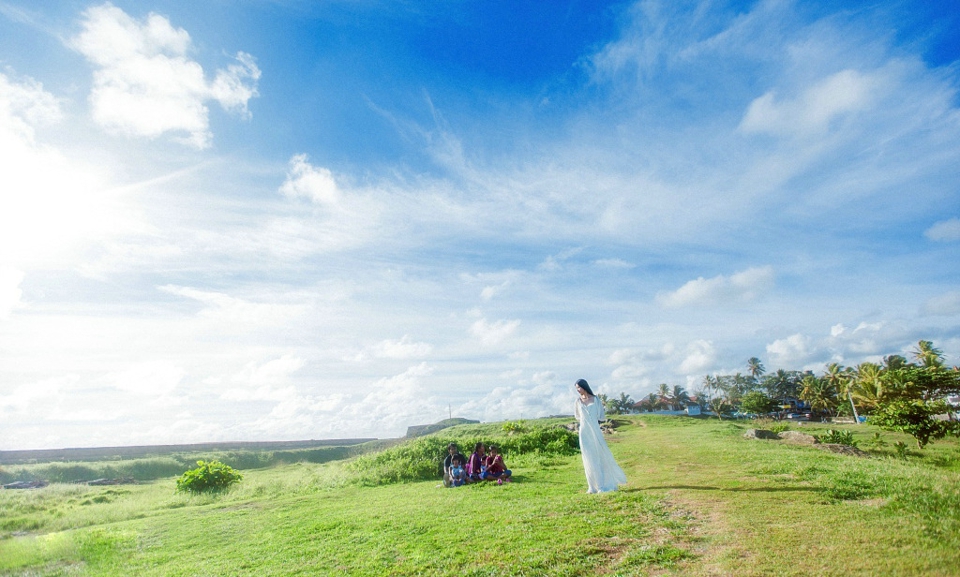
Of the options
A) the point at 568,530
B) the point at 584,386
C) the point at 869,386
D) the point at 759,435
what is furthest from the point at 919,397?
the point at 568,530

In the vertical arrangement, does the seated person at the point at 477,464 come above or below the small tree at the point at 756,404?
above

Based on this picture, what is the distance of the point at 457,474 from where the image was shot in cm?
1642

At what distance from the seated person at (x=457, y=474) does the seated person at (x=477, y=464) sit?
218 mm

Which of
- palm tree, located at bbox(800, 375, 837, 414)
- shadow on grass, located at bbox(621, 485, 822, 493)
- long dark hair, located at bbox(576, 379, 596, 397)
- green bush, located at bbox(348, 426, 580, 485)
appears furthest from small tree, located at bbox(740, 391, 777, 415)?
long dark hair, located at bbox(576, 379, 596, 397)

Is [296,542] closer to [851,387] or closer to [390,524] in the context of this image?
[390,524]

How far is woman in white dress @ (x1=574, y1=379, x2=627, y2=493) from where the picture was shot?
11656mm

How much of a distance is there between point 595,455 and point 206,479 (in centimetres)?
2172

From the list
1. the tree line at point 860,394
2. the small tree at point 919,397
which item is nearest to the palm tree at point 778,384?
the tree line at point 860,394

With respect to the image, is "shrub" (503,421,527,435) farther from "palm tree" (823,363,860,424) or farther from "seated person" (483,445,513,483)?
"palm tree" (823,363,860,424)

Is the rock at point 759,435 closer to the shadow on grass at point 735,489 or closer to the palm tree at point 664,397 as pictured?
the shadow on grass at point 735,489

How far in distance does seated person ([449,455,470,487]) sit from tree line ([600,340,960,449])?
24.1m

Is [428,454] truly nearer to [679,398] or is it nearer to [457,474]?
[457,474]

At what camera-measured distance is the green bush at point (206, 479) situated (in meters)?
23.5

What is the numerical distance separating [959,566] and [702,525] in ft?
10.8
